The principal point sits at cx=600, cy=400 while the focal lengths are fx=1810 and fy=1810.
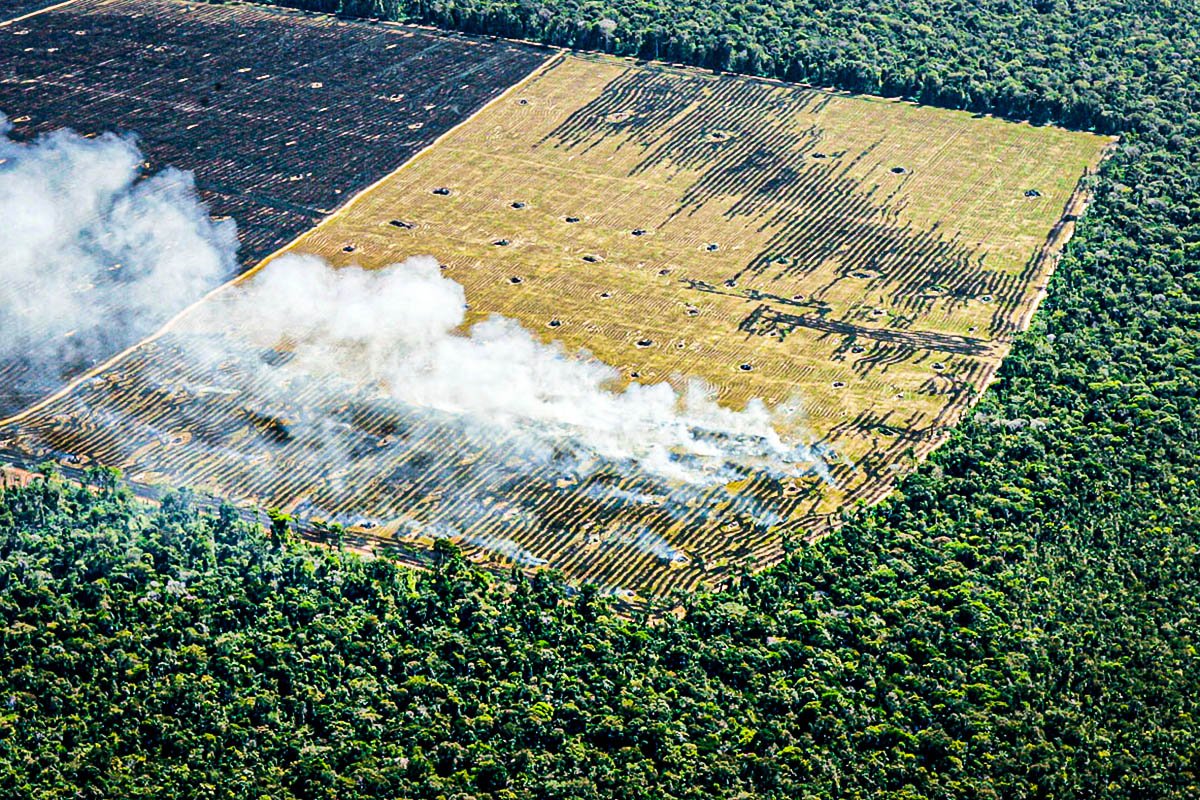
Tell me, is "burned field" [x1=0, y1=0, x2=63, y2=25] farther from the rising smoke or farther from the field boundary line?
the field boundary line

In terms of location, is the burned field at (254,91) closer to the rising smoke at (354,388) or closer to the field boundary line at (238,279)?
the field boundary line at (238,279)

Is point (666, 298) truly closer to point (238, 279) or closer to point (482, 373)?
point (482, 373)

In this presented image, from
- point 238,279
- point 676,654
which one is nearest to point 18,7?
point 238,279

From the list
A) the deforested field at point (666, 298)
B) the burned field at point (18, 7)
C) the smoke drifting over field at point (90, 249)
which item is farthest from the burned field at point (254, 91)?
the deforested field at point (666, 298)

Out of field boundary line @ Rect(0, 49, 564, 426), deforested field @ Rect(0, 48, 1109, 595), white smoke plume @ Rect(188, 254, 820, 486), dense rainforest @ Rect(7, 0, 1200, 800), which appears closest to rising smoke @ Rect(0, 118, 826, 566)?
white smoke plume @ Rect(188, 254, 820, 486)

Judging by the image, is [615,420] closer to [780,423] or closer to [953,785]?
[780,423]
